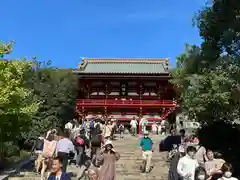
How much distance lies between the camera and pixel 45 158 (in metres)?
11.9

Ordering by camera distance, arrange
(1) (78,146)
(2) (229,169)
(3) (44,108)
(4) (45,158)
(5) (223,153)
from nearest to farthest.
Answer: (2) (229,169), (4) (45,158), (1) (78,146), (5) (223,153), (3) (44,108)

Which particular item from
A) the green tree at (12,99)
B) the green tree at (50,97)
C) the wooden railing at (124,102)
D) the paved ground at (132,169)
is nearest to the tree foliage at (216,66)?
the paved ground at (132,169)

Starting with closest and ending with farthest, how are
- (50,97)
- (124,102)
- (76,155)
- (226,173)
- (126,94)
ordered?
(226,173)
(76,155)
(50,97)
(124,102)
(126,94)

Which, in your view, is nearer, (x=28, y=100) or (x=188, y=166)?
(x=188, y=166)

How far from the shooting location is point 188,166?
26.7 feet

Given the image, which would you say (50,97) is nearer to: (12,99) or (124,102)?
(12,99)

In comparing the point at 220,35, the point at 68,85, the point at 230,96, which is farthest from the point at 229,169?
the point at 68,85

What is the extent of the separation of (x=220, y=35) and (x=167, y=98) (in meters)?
27.9

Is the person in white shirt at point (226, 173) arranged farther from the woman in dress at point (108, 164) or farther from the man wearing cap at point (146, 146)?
the man wearing cap at point (146, 146)

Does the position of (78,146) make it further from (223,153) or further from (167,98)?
(167,98)

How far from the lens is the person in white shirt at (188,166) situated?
8.10 m

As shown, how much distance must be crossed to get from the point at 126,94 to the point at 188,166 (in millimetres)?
34457

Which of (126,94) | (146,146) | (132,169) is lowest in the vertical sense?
(132,169)

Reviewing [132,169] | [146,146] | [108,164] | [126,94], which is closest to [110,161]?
[108,164]
